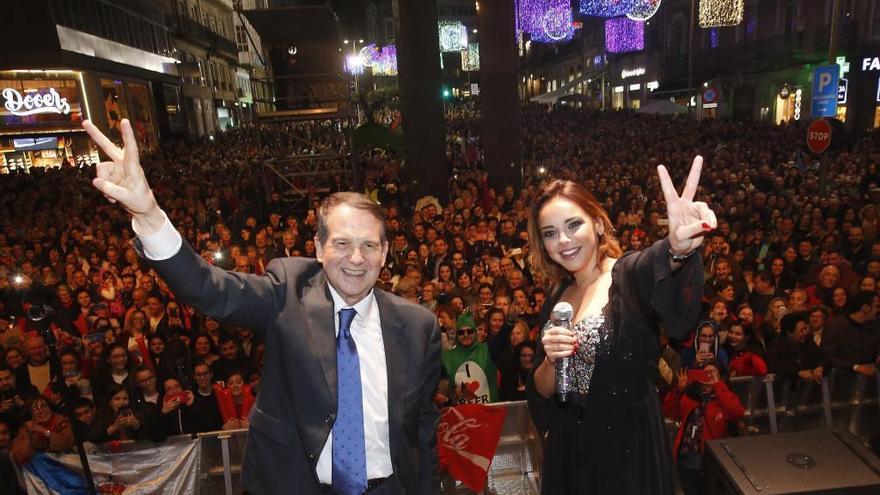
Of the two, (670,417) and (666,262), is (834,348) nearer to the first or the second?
(670,417)

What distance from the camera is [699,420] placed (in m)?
4.59

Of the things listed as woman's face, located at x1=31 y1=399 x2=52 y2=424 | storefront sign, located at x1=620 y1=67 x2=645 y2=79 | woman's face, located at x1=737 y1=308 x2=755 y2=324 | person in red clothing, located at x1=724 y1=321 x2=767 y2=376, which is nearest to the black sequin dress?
person in red clothing, located at x1=724 y1=321 x2=767 y2=376

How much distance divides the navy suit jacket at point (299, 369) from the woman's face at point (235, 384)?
10.7ft

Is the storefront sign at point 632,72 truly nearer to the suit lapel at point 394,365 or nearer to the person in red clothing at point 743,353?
the person in red clothing at point 743,353

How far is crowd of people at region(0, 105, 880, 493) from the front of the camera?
498 centimetres

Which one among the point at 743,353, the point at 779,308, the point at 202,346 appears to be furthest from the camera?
the point at 779,308

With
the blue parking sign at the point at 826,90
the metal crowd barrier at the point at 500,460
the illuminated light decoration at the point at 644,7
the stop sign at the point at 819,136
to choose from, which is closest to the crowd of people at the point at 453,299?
the metal crowd barrier at the point at 500,460

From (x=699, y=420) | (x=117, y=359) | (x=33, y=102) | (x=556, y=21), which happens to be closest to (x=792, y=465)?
(x=699, y=420)

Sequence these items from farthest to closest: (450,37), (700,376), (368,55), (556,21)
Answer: (368,55)
(450,37)
(556,21)
(700,376)

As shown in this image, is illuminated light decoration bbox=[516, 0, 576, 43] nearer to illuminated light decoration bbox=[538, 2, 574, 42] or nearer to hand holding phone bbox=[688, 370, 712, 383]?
illuminated light decoration bbox=[538, 2, 574, 42]

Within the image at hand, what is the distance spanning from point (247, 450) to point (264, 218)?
12.7 metres

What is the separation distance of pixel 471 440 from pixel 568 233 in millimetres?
2780

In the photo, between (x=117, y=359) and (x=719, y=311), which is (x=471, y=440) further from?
(x=117, y=359)

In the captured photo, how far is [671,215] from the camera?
193 centimetres
